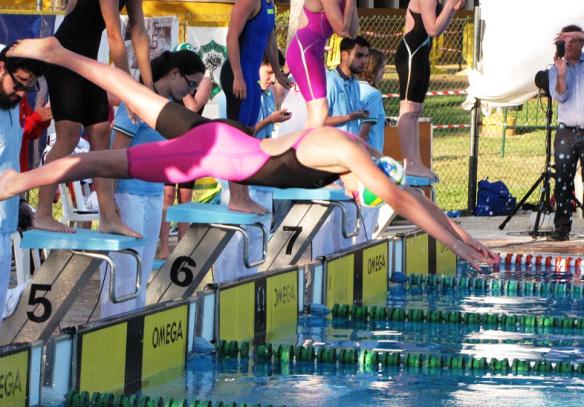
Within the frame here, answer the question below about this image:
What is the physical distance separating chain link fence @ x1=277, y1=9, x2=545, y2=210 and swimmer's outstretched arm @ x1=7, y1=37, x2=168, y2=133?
9.10 meters

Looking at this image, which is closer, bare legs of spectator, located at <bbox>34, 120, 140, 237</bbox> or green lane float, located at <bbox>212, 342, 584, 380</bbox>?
bare legs of spectator, located at <bbox>34, 120, 140, 237</bbox>

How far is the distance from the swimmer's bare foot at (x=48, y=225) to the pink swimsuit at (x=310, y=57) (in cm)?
241

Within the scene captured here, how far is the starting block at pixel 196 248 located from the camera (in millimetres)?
8062

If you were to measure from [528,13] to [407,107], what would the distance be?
7369 millimetres

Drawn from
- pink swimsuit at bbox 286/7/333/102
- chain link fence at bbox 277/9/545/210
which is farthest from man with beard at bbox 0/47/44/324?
chain link fence at bbox 277/9/545/210

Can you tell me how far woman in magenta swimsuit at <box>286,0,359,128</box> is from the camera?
8656 millimetres

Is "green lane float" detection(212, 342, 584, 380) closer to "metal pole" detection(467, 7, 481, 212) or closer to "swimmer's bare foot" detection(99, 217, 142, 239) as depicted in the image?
"swimmer's bare foot" detection(99, 217, 142, 239)

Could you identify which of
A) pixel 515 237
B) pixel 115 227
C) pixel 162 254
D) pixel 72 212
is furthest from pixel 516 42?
pixel 115 227

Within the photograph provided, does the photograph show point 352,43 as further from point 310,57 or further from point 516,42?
point 516,42

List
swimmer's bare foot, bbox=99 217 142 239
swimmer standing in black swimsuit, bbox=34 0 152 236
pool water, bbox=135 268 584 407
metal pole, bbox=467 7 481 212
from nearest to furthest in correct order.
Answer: pool water, bbox=135 268 584 407 → swimmer standing in black swimsuit, bbox=34 0 152 236 → swimmer's bare foot, bbox=99 217 142 239 → metal pole, bbox=467 7 481 212

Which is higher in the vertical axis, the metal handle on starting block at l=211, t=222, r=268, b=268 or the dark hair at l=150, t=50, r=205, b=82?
the dark hair at l=150, t=50, r=205, b=82

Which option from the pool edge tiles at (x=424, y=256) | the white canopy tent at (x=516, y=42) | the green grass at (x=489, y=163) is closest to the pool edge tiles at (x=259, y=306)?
the pool edge tiles at (x=424, y=256)

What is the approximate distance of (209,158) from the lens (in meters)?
6.04

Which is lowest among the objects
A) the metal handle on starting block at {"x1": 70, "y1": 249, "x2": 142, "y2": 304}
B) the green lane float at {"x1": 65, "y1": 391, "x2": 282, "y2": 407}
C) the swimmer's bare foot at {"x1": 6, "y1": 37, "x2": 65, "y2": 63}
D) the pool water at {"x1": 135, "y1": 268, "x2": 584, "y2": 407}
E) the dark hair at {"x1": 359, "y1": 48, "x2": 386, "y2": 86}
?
the green lane float at {"x1": 65, "y1": 391, "x2": 282, "y2": 407}
